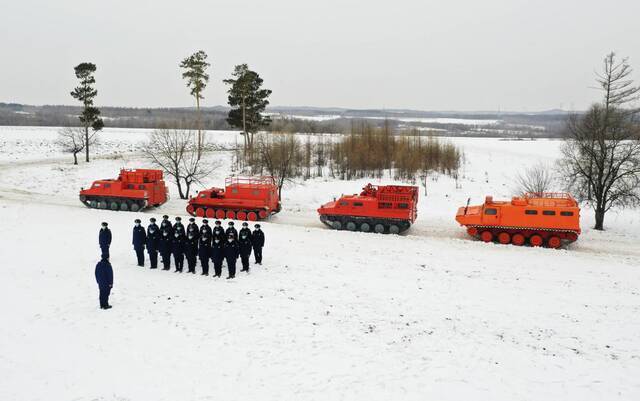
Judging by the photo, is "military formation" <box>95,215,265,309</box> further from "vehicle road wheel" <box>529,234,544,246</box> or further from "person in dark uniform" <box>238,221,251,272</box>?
"vehicle road wheel" <box>529,234,544,246</box>

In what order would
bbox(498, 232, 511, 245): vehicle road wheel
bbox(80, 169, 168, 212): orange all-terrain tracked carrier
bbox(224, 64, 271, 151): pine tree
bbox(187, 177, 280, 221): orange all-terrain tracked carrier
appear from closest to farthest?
bbox(498, 232, 511, 245): vehicle road wheel → bbox(187, 177, 280, 221): orange all-terrain tracked carrier → bbox(80, 169, 168, 212): orange all-terrain tracked carrier → bbox(224, 64, 271, 151): pine tree

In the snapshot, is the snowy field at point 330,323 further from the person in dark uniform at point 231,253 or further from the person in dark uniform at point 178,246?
the person in dark uniform at point 178,246

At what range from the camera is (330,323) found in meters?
11.8

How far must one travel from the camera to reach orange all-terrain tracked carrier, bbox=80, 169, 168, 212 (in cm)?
2691

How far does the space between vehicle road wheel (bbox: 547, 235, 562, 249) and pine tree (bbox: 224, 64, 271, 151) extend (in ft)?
100

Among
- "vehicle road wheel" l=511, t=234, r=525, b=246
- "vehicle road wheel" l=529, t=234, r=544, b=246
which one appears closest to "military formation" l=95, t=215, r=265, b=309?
"vehicle road wheel" l=511, t=234, r=525, b=246

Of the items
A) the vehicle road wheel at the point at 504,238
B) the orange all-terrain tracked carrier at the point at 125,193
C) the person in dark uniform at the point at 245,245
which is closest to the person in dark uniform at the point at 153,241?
the person in dark uniform at the point at 245,245

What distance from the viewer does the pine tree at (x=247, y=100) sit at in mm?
46844

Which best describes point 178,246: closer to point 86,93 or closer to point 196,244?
point 196,244

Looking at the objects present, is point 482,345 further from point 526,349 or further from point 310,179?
point 310,179

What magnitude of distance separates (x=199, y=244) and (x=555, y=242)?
50.1 feet

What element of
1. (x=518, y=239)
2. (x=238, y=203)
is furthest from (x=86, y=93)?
(x=518, y=239)

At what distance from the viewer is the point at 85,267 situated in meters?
15.9

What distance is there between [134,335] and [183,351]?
1.52 meters
